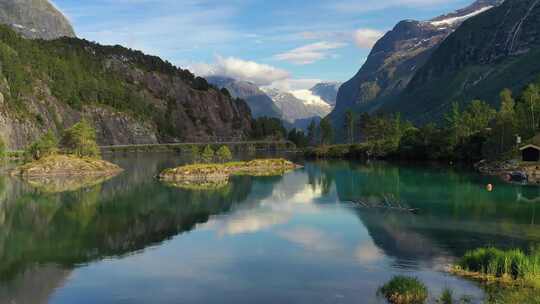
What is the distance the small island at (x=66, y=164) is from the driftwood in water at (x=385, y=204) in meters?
60.6

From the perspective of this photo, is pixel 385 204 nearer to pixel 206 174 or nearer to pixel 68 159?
pixel 206 174

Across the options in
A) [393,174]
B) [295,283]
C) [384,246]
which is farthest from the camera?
[393,174]

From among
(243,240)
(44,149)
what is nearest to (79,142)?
(44,149)

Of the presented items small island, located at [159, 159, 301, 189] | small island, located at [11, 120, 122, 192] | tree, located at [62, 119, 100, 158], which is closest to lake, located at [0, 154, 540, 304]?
small island, located at [159, 159, 301, 189]

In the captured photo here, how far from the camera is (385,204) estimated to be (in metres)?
90.4

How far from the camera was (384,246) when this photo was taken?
58562 millimetres

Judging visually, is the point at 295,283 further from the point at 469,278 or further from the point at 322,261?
the point at 469,278

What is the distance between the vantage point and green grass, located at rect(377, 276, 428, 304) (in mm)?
38719

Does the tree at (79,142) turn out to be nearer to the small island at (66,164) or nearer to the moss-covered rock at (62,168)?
the small island at (66,164)

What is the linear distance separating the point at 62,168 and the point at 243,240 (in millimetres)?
102381

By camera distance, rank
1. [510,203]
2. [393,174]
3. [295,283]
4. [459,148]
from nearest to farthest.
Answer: [295,283] → [510,203] → [393,174] → [459,148]

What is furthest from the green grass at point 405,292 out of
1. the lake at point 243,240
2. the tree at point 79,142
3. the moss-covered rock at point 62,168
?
the tree at point 79,142

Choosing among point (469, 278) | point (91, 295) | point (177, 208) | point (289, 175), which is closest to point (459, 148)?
point (289, 175)

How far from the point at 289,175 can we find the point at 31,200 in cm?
7448
